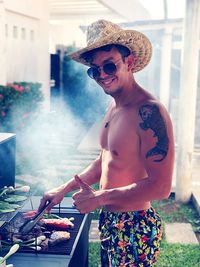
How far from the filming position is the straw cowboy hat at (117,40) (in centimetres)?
249

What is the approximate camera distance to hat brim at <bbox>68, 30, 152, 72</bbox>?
2.49 metres

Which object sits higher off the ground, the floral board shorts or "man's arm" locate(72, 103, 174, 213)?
"man's arm" locate(72, 103, 174, 213)

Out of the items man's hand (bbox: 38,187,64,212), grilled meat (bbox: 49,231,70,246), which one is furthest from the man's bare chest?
grilled meat (bbox: 49,231,70,246)

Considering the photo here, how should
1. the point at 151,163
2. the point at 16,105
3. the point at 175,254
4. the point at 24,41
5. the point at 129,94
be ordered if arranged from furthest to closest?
the point at 24,41 → the point at 16,105 → the point at 175,254 → the point at 129,94 → the point at 151,163

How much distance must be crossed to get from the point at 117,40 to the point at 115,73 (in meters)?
0.20

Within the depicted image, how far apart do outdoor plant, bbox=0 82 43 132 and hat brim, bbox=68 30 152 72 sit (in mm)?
6239

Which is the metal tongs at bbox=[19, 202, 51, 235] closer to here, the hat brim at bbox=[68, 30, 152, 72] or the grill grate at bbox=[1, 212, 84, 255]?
the grill grate at bbox=[1, 212, 84, 255]

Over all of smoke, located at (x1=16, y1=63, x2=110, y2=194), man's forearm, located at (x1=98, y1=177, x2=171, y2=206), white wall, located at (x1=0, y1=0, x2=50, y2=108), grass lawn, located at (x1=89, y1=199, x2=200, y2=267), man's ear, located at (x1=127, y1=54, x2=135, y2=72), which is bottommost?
grass lawn, located at (x1=89, y1=199, x2=200, y2=267)

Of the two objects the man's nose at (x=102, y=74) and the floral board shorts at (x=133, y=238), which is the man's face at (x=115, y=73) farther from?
the floral board shorts at (x=133, y=238)

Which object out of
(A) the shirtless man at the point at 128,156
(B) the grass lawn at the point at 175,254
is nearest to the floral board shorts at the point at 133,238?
(A) the shirtless man at the point at 128,156

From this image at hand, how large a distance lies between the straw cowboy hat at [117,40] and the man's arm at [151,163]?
0.41 meters

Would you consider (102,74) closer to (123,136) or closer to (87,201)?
(123,136)

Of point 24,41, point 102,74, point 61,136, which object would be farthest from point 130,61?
point 61,136

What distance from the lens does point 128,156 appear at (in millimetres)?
2562
